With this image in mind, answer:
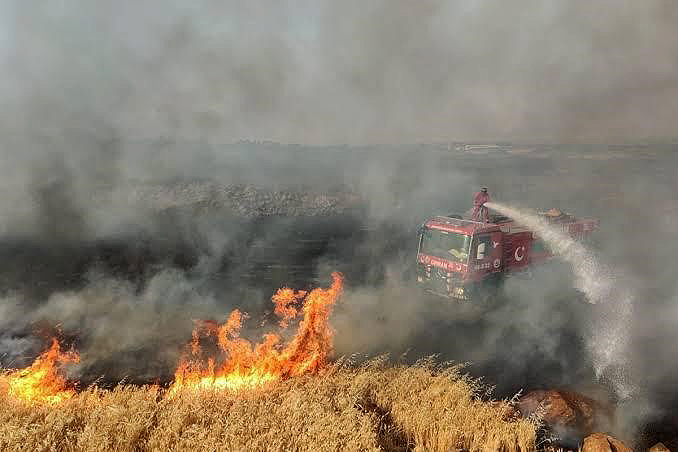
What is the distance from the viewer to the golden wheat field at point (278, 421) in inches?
206

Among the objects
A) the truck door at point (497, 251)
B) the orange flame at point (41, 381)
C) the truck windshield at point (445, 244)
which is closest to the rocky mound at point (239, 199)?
the truck windshield at point (445, 244)

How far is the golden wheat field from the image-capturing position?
5.24 metres

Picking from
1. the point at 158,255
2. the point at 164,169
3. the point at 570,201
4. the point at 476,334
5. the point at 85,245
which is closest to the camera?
the point at 476,334

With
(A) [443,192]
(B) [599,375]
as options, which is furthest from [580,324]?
(A) [443,192]

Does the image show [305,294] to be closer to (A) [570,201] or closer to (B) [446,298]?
(B) [446,298]

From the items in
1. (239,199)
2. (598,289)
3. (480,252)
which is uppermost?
(480,252)

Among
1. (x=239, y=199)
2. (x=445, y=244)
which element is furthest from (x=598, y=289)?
(x=239, y=199)

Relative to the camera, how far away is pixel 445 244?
1445cm

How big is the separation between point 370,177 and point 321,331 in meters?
67.0

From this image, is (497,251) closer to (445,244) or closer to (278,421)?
(445,244)

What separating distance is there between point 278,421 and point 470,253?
979 cm

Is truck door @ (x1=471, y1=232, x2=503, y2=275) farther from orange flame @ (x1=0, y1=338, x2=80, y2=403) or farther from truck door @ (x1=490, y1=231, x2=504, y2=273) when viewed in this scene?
orange flame @ (x1=0, y1=338, x2=80, y2=403)

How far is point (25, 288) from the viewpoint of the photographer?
17.4 metres

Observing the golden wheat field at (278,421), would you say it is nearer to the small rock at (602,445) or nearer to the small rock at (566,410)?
the small rock at (566,410)
